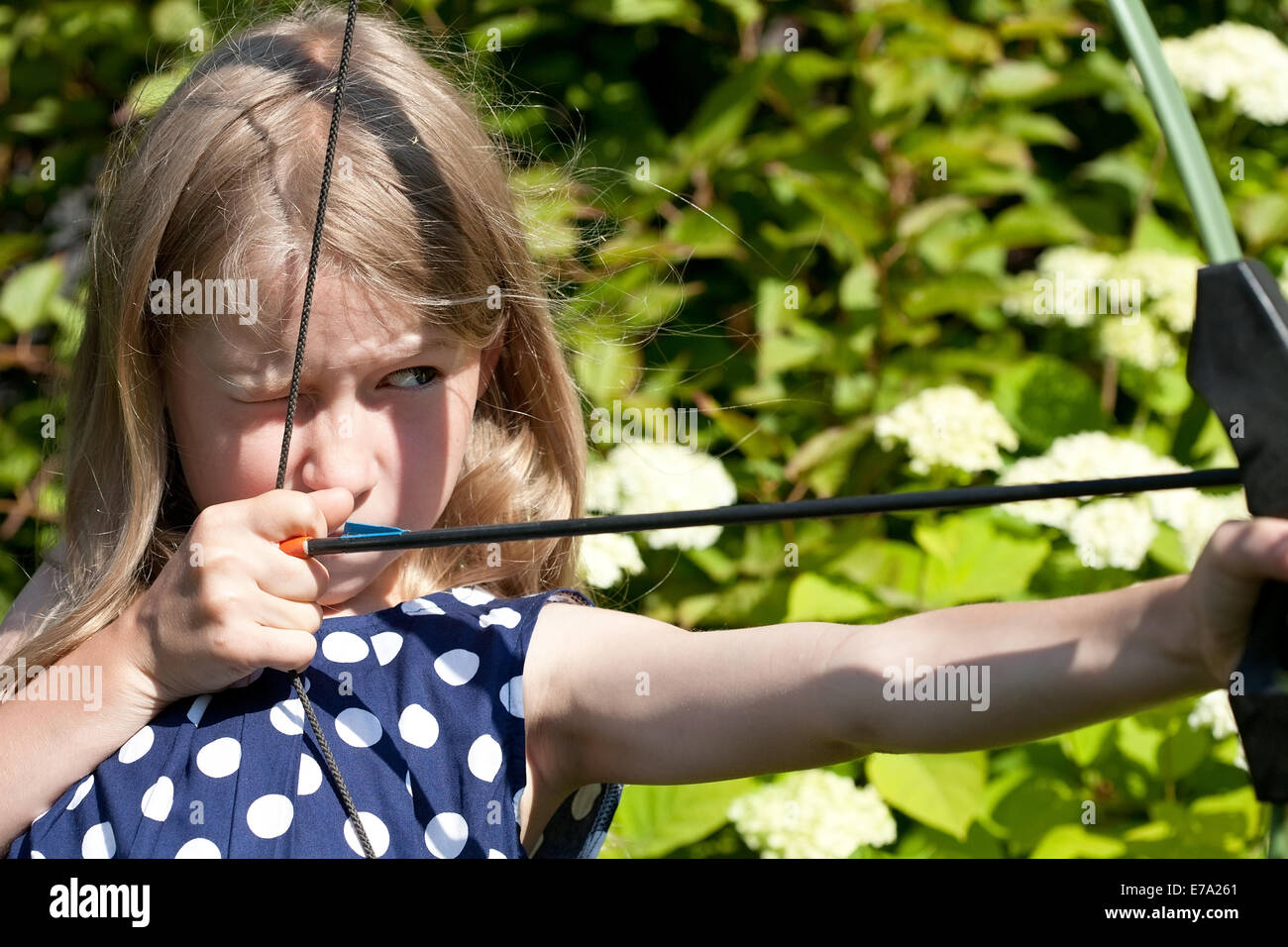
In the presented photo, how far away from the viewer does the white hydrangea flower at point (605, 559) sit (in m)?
1.39

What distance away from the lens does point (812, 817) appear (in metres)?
1.27

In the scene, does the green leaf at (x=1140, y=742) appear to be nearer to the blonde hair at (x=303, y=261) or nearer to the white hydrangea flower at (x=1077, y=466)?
the white hydrangea flower at (x=1077, y=466)

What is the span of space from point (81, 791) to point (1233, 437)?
76cm

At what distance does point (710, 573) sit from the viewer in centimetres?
163

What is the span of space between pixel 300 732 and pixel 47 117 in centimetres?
166

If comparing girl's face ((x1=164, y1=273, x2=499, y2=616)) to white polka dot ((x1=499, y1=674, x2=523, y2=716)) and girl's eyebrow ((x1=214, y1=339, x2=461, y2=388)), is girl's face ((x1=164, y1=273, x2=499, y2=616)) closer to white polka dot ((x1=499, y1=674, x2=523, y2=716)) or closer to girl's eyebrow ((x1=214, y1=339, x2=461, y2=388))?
girl's eyebrow ((x1=214, y1=339, x2=461, y2=388))

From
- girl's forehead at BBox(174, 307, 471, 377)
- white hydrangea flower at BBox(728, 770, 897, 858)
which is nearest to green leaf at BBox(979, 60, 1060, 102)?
white hydrangea flower at BBox(728, 770, 897, 858)

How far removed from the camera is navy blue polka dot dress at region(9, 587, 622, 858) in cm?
85

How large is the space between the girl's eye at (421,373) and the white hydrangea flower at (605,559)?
1.56 feet

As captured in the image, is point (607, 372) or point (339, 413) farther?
point (607, 372)

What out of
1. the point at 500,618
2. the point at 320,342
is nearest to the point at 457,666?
the point at 500,618

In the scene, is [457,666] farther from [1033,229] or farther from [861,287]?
[1033,229]

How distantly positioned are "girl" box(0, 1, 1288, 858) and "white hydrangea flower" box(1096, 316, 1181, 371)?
0.80 meters

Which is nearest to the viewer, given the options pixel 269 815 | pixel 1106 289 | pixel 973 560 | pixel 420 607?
pixel 269 815
